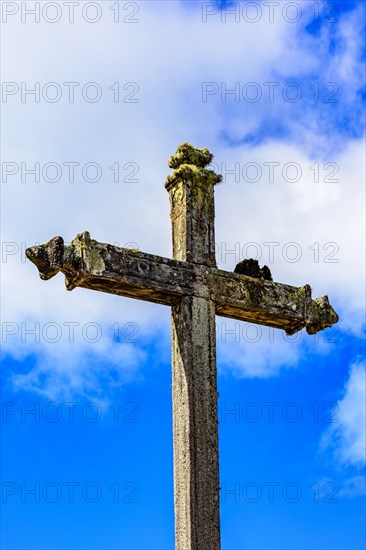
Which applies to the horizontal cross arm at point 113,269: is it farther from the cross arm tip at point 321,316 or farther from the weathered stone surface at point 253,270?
the cross arm tip at point 321,316

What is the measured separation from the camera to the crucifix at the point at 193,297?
34.3 feet

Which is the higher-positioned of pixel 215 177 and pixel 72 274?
pixel 215 177

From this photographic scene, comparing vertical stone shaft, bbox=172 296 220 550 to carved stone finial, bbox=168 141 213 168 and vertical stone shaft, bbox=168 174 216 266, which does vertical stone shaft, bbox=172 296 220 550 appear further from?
carved stone finial, bbox=168 141 213 168

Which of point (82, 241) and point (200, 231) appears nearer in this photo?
point (82, 241)

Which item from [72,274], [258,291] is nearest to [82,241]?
[72,274]

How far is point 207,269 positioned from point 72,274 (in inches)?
61.7

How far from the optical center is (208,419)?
10.8 metres

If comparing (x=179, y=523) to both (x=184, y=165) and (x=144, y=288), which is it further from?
(x=184, y=165)

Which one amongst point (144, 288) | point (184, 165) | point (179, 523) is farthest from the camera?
point (184, 165)

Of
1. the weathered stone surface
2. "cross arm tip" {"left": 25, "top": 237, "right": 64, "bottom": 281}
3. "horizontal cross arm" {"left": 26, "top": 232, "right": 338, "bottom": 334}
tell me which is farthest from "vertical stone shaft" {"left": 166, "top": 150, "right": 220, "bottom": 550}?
"cross arm tip" {"left": 25, "top": 237, "right": 64, "bottom": 281}

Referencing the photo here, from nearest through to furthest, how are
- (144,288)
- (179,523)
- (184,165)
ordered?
(179,523), (144,288), (184,165)

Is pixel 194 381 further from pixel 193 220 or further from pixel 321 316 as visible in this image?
pixel 321 316

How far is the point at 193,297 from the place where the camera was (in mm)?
11242

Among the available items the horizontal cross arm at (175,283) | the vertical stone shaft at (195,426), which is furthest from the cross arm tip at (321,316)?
the vertical stone shaft at (195,426)
